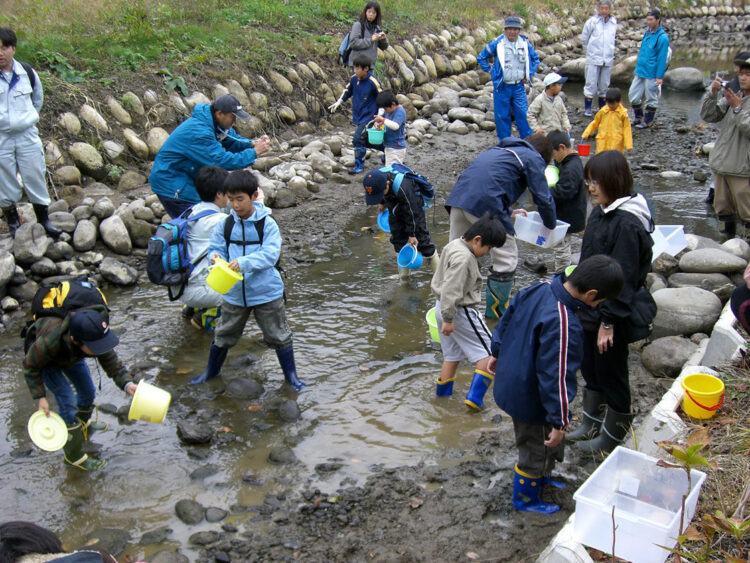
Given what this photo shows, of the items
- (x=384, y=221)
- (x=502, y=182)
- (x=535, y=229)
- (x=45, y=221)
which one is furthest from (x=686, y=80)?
(x=45, y=221)

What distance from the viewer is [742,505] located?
3.20m

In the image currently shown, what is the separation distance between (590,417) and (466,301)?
3.88 feet

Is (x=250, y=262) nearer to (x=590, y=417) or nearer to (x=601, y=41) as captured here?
(x=590, y=417)

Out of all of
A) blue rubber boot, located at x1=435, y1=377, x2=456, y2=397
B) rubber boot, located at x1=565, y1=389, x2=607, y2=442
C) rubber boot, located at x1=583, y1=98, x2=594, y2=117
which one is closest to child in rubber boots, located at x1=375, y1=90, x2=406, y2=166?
blue rubber boot, located at x1=435, y1=377, x2=456, y2=397

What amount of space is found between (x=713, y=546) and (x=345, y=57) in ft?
33.2

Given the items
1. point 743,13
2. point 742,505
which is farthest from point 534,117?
point 743,13

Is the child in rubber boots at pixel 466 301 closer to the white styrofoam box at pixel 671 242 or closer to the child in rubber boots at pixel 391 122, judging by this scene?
the white styrofoam box at pixel 671 242

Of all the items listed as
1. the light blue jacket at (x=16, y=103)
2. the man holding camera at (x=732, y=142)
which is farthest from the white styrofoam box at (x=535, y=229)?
the light blue jacket at (x=16, y=103)

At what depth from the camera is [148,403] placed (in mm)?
4227

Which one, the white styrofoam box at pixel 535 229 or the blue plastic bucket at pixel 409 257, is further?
the blue plastic bucket at pixel 409 257

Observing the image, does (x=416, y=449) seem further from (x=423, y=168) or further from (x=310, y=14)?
(x=310, y=14)

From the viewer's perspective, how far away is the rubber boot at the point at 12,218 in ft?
23.8

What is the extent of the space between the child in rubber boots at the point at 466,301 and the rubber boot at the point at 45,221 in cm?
471

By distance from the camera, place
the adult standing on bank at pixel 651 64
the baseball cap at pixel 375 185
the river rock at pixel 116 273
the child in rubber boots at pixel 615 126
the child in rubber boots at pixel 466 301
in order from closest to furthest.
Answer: the child in rubber boots at pixel 466 301 < the baseball cap at pixel 375 185 < the river rock at pixel 116 273 < the child in rubber boots at pixel 615 126 < the adult standing on bank at pixel 651 64
